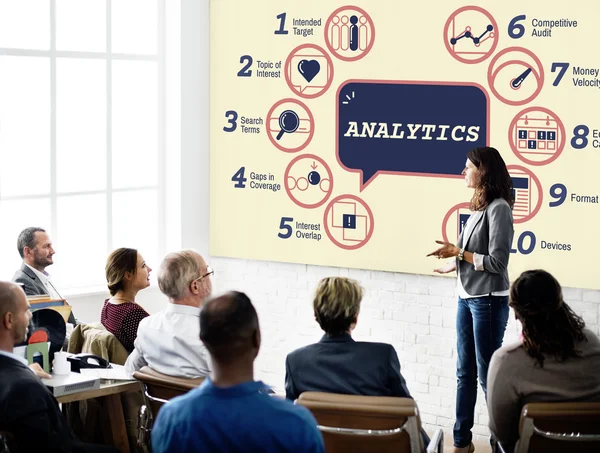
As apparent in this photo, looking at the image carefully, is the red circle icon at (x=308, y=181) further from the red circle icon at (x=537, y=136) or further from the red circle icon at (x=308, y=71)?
the red circle icon at (x=537, y=136)

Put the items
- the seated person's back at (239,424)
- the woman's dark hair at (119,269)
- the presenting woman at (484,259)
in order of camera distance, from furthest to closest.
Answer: the presenting woman at (484,259)
the woman's dark hair at (119,269)
the seated person's back at (239,424)

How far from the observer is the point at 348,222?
22.3ft

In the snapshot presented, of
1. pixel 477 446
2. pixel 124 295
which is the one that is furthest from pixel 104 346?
pixel 477 446

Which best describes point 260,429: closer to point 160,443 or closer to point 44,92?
point 160,443

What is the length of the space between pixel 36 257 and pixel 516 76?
3.20 meters

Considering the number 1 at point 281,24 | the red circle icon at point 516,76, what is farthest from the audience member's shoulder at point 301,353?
the number 1 at point 281,24

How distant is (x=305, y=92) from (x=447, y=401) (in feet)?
7.76

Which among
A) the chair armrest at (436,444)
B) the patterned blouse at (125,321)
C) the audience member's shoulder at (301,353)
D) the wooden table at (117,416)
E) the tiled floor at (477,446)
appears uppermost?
the audience member's shoulder at (301,353)

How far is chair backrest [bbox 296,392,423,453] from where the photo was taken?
136 inches

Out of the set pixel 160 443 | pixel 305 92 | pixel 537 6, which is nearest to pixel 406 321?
pixel 305 92

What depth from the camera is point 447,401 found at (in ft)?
21.4

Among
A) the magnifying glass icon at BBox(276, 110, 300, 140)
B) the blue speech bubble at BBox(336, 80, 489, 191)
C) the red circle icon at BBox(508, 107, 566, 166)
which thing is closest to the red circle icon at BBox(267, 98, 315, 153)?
the magnifying glass icon at BBox(276, 110, 300, 140)

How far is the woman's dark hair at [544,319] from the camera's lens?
12.1ft

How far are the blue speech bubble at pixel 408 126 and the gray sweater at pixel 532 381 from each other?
276cm
